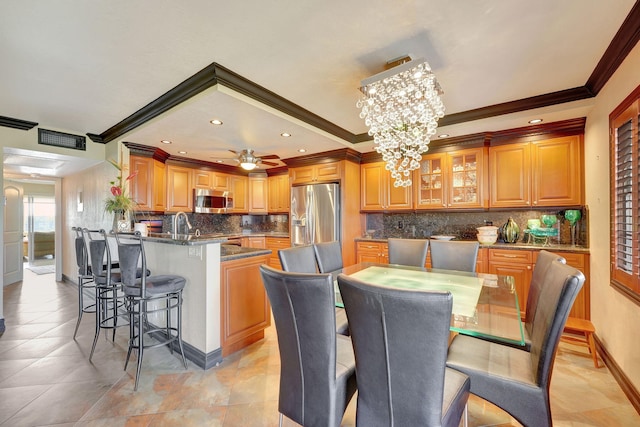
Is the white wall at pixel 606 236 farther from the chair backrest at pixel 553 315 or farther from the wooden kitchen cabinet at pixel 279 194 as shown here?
the wooden kitchen cabinet at pixel 279 194

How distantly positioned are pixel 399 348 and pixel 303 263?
1374 millimetres

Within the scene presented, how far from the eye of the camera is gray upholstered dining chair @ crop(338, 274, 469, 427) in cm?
91

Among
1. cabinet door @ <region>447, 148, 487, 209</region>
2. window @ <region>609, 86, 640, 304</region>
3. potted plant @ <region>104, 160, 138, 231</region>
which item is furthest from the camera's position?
cabinet door @ <region>447, 148, 487, 209</region>

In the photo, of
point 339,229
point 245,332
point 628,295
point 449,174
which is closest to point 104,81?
point 245,332

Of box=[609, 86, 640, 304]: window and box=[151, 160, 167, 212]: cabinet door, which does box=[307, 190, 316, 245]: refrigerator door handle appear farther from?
box=[609, 86, 640, 304]: window

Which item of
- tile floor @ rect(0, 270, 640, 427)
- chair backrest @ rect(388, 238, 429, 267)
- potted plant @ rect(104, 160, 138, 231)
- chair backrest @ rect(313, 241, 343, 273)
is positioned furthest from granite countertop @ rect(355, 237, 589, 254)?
potted plant @ rect(104, 160, 138, 231)

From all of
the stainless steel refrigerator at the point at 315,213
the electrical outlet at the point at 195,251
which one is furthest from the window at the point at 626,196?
the electrical outlet at the point at 195,251

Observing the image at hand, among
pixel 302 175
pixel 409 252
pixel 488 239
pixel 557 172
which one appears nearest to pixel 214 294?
pixel 409 252

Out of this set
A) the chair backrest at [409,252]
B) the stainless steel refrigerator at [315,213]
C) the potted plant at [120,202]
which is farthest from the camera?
the stainless steel refrigerator at [315,213]

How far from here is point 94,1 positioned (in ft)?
4.88

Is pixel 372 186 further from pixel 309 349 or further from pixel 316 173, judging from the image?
pixel 309 349

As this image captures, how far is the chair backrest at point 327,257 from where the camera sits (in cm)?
254

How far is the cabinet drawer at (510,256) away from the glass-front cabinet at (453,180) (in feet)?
2.09

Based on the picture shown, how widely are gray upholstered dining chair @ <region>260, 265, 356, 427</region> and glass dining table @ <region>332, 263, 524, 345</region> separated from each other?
506 millimetres
